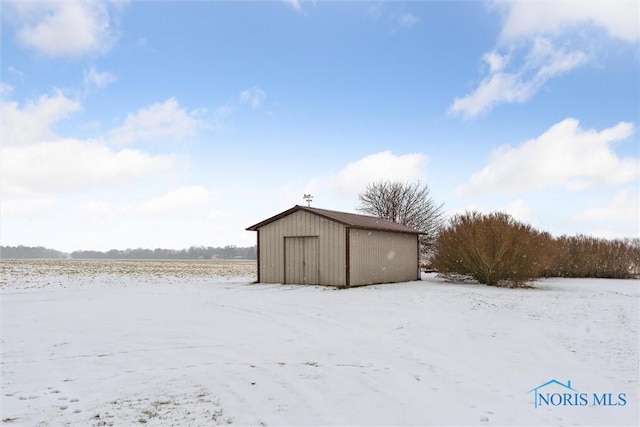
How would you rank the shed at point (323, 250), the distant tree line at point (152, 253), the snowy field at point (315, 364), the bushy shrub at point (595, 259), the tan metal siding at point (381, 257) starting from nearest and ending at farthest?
the snowy field at point (315, 364), the shed at point (323, 250), the tan metal siding at point (381, 257), the bushy shrub at point (595, 259), the distant tree line at point (152, 253)

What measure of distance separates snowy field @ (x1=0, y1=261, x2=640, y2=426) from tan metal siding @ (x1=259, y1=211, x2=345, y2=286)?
530 centimetres

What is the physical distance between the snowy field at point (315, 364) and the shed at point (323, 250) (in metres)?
5.29

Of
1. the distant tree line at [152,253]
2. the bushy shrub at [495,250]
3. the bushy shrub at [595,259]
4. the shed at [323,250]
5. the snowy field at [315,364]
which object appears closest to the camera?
the snowy field at [315,364]

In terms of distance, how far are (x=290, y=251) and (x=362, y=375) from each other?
13.3 metres

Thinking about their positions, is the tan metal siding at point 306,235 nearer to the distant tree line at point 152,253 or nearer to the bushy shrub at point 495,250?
the bushy shrub at point 495,250

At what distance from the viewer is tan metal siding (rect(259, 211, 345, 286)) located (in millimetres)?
17609

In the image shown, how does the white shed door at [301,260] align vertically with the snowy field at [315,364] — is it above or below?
above

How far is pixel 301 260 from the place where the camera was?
1862 centimetres

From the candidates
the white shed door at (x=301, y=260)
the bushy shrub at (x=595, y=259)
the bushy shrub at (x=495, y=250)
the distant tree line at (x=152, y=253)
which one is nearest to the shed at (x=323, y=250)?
the white shed door at (x=301, y=260)

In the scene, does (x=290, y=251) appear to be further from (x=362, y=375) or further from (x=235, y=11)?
(x=362, y=375)

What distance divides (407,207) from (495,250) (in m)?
18.4

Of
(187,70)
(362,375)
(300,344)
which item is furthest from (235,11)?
(362,375)

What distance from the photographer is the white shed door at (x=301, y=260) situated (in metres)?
18.2

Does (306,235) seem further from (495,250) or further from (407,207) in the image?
(407,207)
